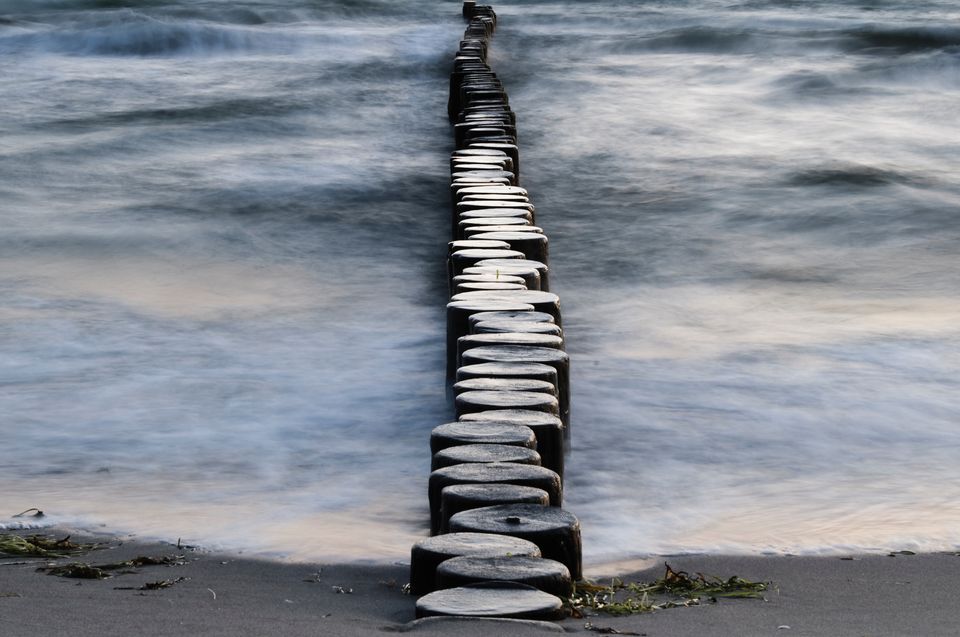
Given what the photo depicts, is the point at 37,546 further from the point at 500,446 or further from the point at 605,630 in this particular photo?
the point at 605,630

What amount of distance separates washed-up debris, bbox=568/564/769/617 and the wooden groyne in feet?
0.23

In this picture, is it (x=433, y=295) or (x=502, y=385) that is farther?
(x=433, y=295)

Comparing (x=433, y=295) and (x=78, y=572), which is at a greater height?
(x=78, y=572)

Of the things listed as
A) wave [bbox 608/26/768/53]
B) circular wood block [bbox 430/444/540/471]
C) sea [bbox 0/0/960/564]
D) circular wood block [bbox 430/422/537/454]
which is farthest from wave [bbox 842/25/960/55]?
circular wood block [bbox 430/444/540/471]

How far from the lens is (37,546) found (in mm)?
2918

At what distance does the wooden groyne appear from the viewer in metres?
2.27

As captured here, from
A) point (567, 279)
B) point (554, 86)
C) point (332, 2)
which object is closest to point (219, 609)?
point (567, 279)

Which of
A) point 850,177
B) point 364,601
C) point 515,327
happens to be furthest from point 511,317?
point 850,177

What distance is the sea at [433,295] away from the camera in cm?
348

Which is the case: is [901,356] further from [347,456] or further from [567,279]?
[347,456]

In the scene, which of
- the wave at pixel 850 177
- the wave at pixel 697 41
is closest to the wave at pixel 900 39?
the wave at pixel 697 41

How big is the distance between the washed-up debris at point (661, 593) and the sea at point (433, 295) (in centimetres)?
27

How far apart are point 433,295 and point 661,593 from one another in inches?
126

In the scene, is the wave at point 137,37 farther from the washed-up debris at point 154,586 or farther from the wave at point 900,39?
the washed-up debris at point 154,586
